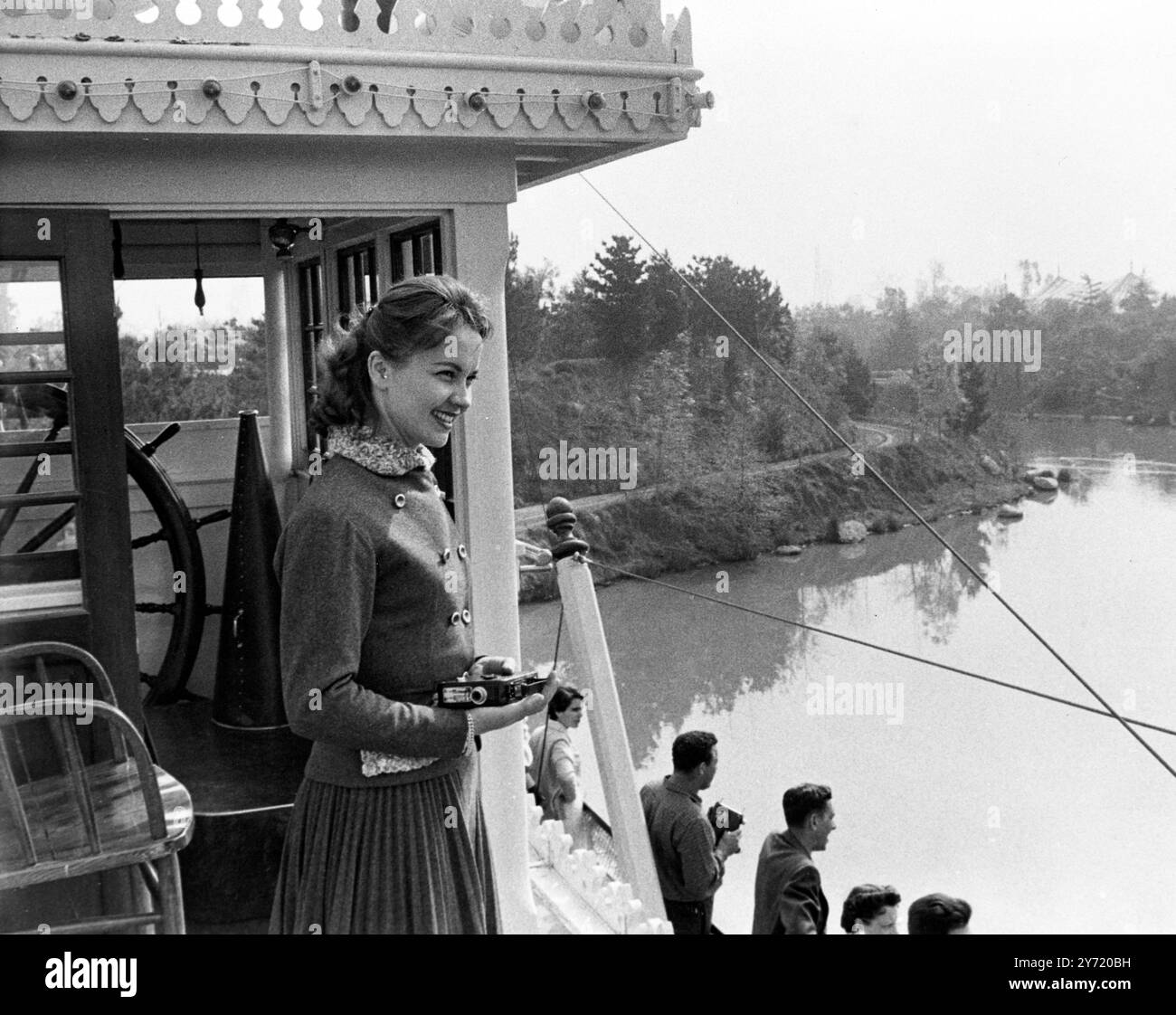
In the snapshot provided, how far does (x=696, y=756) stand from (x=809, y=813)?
414 millimetres

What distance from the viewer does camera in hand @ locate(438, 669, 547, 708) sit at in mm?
1540

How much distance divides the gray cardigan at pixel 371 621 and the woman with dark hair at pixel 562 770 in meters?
2.51

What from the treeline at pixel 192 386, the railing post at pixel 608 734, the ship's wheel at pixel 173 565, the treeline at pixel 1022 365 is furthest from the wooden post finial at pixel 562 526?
the treeline at pixel 1022 365

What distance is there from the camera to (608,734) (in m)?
3.03

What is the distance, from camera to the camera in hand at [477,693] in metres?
1.54

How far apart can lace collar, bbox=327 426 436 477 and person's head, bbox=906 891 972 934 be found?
1563 mm

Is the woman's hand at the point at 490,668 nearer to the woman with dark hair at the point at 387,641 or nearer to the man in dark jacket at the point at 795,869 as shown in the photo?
the woman with dark hair at the point at 387,641

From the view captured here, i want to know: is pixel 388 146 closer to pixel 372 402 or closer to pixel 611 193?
pixel 372 402

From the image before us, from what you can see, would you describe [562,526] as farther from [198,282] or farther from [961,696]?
[961,696]

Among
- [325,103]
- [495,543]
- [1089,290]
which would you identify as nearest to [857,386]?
[1089,290]

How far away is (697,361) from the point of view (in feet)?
62.7

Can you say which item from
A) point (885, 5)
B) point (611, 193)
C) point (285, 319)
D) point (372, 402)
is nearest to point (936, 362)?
point (611, 193)

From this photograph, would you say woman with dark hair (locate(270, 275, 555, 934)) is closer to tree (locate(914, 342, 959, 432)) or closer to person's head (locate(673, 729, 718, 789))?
person's head (locate(673, 729, 718, 789))

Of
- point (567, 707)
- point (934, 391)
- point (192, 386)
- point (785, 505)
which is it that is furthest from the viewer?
point (934, 391)
